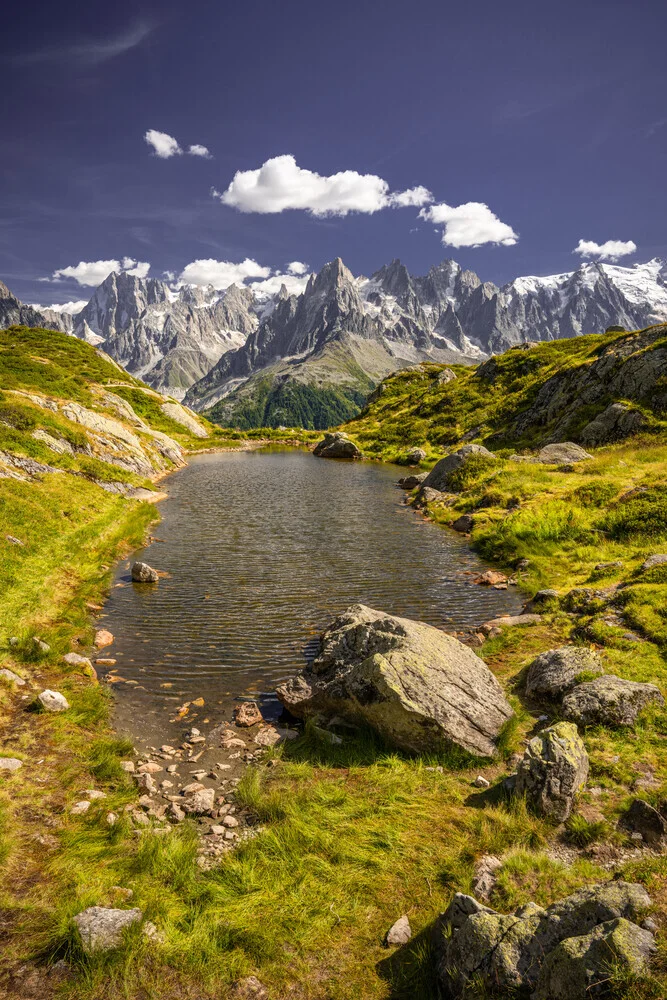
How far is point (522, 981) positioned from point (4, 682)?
14888mm

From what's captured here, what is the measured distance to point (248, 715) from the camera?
47.6ft

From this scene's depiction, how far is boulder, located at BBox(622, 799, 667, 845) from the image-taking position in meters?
8.27

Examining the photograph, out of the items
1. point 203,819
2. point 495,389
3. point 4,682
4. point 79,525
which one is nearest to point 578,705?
point 203,819

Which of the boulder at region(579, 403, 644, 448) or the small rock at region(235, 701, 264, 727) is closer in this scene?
the small rock at region(235, 701, 264, 727)

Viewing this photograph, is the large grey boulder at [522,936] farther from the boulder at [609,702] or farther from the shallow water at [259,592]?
the shallow water at [259,592]

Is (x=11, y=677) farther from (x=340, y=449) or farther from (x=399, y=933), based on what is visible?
(x=340, y=449)

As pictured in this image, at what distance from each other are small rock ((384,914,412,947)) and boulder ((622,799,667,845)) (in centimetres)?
→ 452

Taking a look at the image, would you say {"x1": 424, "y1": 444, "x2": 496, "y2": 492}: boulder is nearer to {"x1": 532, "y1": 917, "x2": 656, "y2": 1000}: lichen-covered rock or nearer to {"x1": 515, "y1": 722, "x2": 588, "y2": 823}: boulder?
{"x1": 515, "y1": 722, "x2": 588, "y2": 823}: boulder

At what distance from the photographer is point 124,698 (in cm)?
1542

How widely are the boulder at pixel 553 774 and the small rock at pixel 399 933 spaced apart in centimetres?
355

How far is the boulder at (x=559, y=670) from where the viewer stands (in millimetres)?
13445

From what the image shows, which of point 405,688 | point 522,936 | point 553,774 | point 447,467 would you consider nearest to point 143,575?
point 405,688

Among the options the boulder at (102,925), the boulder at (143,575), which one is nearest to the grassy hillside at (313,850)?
the boulder at (102,925)

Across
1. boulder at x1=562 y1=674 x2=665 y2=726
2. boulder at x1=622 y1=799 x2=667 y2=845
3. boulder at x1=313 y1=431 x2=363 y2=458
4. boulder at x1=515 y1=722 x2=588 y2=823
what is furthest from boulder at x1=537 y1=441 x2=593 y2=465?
boulder at x1=313 y1=431 x2=363 y2=458
